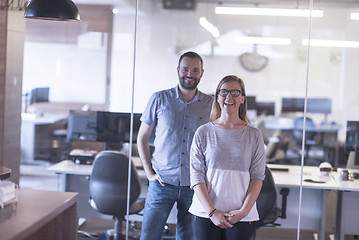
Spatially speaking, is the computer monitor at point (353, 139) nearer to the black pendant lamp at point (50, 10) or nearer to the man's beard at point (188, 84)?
the man's beard at point (188, 84)

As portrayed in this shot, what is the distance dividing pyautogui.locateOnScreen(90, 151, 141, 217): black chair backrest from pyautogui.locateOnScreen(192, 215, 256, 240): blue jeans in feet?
6.83

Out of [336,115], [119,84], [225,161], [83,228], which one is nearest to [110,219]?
[83,228]

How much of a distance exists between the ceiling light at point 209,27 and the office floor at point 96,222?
2.44 m

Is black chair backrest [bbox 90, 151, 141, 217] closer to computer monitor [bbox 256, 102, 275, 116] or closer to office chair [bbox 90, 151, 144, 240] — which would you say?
office chair [bbox 90, 151, 144, 240]

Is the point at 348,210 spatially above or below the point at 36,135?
→ below

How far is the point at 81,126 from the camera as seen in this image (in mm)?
6180

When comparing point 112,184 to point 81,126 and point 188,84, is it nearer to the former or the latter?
point 81,126

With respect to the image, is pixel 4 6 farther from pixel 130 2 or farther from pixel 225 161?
pixel 225 161

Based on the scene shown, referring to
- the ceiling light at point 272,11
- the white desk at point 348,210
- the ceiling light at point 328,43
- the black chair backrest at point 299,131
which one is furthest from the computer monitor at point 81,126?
the black chair backrest at point 299,131

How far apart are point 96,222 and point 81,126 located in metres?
1.02

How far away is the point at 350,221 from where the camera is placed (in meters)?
5.71

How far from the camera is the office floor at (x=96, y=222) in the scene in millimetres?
5773

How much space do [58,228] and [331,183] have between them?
3.04 metres

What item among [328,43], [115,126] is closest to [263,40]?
[328,43]
